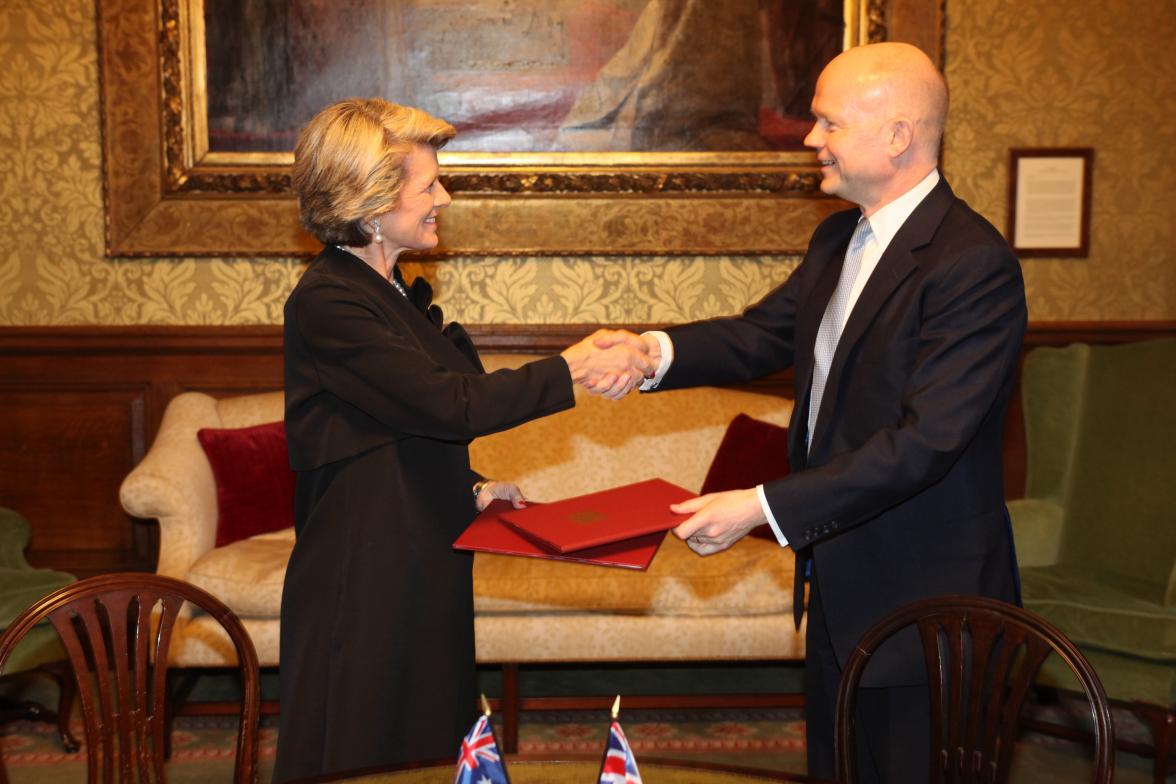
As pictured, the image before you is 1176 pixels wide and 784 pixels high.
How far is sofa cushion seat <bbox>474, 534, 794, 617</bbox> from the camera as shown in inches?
149

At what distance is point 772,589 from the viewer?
3.84m

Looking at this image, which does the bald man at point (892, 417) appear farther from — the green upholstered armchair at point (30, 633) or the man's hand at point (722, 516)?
the green upholstered armchair at point (30, 633)

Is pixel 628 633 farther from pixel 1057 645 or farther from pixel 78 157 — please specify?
pixel 78 157

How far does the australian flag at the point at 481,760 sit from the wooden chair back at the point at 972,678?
0.86 meters

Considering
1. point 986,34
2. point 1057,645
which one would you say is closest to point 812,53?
point 986,34

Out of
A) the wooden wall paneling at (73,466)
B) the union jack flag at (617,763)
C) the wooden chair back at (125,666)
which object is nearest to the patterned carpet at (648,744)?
the wooden wall paneling at (73,466)

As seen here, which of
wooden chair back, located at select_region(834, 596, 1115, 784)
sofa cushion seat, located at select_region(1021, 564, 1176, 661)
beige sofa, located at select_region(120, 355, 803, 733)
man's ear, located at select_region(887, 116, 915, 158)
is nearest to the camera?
wooden chair back, located at select_region(834, 596, 1115, 784)

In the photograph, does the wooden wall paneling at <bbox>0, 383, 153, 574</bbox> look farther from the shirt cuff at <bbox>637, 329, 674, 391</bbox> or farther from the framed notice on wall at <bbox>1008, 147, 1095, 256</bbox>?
the framed notice on wall at <bbox>1008, 147, 1095, 256</bbox>

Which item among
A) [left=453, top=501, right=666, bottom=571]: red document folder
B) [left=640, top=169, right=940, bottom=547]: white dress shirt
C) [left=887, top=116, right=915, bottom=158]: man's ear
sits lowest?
[left=453, top=501, right=666, bottom=571]: red document folder

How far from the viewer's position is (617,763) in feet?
3.45

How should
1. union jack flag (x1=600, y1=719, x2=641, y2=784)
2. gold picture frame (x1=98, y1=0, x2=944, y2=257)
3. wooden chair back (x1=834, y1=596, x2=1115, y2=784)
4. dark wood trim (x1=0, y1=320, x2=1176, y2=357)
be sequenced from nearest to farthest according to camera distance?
union jack flag (x1=600, y1=719, x2=641, y2=784), wooden chair back (x1=834, y1=596, x2=1115, y2=784), gold picture frame (x1=98, y1=0, x2=944, y2=257), dark wood trim (x1=0, y1=320, x2=1176, y2=357)

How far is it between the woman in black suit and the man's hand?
35 centimetres

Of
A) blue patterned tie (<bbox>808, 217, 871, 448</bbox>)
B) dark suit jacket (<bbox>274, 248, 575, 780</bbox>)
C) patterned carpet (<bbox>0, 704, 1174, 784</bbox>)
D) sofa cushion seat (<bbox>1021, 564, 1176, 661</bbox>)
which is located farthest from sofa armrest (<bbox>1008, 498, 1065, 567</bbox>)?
dark suit jacket (<bbox>274, 248, 575, 780</bbox>)

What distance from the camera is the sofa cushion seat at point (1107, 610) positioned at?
11.2 feet
